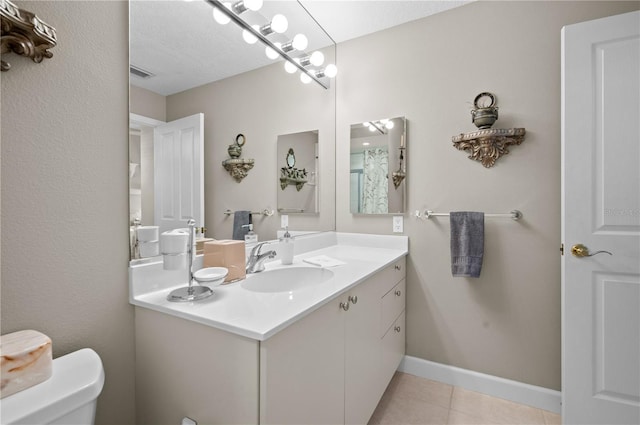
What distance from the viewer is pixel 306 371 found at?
94 centimetres

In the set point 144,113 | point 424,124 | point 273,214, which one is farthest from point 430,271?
point 144,113

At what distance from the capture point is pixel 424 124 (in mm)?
1969

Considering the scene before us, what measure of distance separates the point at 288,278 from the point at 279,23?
1427 mm

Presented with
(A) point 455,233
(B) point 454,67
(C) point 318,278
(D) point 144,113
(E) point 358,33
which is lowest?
(C) point 318,278

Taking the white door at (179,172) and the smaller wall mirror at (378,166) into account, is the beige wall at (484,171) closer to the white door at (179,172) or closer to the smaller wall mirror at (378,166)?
the smaller wall mirror at (378,166)

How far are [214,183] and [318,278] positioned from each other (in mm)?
700

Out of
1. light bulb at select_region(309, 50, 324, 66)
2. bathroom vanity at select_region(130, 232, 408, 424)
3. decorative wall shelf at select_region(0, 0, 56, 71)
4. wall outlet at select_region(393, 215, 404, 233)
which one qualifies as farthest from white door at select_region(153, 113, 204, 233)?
wall outlet at select_region(393, 215, 404, 233)

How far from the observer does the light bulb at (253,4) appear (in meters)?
1.47

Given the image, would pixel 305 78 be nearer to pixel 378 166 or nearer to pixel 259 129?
pixel 259 129

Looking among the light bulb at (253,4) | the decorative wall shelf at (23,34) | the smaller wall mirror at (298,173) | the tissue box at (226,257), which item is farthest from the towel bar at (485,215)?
the decorative wall shelf at (23,34)

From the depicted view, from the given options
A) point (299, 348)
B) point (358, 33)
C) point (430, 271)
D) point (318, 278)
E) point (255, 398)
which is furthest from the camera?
point (358, 33)

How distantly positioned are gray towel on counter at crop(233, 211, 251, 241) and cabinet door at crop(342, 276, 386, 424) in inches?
25.0

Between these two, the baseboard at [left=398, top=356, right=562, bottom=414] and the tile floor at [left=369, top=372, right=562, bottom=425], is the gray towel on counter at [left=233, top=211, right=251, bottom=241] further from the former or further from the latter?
the baseboard at [left=398, top=356, right=562, bottom=414]

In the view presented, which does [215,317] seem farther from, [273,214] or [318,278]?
[273,214]
